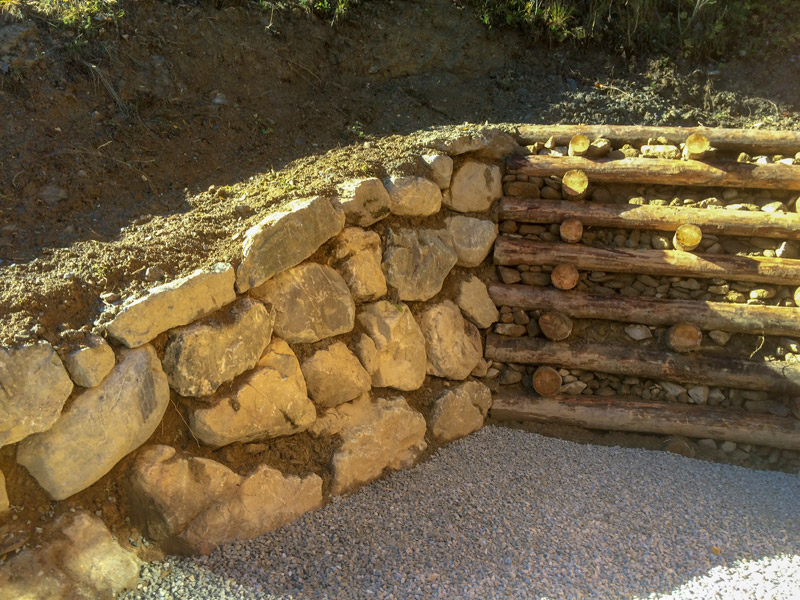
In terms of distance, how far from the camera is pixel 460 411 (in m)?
4.73

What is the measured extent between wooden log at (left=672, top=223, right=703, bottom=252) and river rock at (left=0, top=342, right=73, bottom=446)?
395cm

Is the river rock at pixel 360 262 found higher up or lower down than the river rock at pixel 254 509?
higher up

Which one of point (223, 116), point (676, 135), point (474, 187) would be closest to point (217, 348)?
point (223, 116)

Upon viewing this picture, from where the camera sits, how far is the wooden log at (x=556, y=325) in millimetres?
4957

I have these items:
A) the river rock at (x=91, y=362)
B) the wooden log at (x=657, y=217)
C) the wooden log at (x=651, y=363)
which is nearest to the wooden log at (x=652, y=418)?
the wooden log at (x=651, y=363)

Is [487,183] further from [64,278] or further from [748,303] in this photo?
[64,278]

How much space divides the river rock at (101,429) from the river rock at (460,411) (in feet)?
6.31

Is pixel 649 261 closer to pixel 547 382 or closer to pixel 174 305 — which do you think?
pixel 547 382

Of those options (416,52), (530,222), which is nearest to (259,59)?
(416,52)

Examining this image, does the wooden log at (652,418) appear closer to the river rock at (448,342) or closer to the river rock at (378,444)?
the river rock at (448,342)

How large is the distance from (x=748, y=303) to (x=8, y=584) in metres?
4.69

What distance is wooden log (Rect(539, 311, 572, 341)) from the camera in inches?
195

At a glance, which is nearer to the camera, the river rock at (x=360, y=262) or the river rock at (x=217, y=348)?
the river rock at (x=217, y=348)

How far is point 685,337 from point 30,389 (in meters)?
4.03
